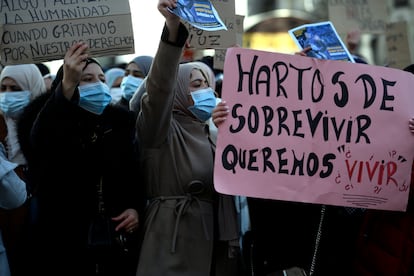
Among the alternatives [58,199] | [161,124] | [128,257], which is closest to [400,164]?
[161,124]

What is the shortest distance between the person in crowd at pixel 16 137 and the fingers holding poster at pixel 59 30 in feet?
1.44

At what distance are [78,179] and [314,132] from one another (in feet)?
4.22

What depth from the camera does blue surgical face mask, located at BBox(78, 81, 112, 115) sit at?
13.0ft

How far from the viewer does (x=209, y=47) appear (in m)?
4.46

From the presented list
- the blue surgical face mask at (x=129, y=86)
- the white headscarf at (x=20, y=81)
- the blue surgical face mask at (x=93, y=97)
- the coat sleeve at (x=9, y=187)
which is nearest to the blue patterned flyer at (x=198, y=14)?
the blue surgical face mask at (x=93, y=97)

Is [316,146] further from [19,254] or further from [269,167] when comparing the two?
[19,254]

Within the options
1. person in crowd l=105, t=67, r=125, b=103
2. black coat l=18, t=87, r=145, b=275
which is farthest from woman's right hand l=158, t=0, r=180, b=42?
person in crowd l=105, t=67, r=125, b=103

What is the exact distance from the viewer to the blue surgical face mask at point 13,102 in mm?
4996

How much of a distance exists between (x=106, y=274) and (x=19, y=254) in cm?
80

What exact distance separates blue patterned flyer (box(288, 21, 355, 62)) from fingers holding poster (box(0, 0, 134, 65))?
0.98 meters

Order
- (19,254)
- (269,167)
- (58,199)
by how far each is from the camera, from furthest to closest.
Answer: (19,254) < (58,199) < (269,167)

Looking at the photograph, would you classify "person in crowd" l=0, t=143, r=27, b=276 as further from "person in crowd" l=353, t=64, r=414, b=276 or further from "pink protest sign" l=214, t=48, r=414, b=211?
"person in crowd" l=353, t=64, r=414, b=276

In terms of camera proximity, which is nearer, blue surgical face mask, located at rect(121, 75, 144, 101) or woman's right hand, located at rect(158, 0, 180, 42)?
woman's right hand, located at rect(158, 0, 180, 42)

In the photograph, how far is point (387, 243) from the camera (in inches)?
151
